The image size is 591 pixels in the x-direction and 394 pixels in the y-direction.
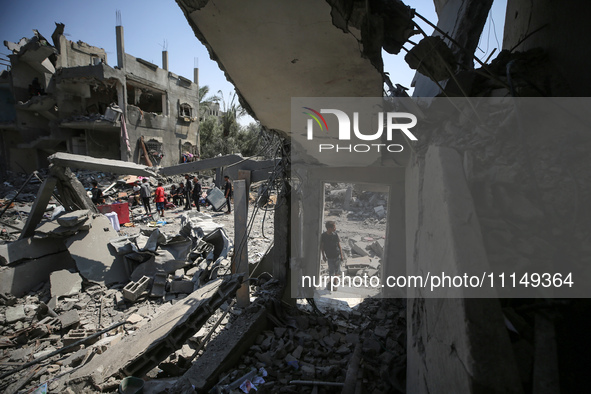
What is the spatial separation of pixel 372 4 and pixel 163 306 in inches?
239

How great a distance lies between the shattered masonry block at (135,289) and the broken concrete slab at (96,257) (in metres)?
0.91

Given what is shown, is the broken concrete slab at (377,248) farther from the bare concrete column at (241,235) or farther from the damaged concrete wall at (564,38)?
the damaged concrete wall at (564,38)

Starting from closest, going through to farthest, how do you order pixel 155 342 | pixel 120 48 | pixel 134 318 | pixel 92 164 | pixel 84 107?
pixel 155 342, pixel 134 318, pixel 92 164, pixel 120 48, pixel 84 107

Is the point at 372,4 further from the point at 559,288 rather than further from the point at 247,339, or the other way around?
the point at 247,339

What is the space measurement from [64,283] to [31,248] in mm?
1362

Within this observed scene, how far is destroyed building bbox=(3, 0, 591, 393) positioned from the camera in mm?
1386

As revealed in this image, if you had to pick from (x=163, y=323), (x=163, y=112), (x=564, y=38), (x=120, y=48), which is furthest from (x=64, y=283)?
(x=120, y=48)

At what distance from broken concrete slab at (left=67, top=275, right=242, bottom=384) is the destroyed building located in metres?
0.02

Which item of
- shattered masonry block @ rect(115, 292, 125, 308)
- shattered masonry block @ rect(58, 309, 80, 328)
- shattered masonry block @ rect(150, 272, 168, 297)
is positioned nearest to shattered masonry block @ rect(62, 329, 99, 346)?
shattered masonry block @ rect(58, 309, 80, 328)

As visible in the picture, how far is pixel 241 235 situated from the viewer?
14.8 ft

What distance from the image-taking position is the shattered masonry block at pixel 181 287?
6062 millimetres

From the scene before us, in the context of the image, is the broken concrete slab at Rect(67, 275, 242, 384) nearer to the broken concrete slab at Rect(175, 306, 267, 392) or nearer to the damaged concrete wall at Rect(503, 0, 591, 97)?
the broken concrete slab at Rect(175, 306, 267, 392)

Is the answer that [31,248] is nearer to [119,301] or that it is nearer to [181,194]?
[119,301]

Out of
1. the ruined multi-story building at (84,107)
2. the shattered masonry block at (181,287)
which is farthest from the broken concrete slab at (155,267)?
the ruined multi-story building at (84,107)
